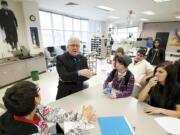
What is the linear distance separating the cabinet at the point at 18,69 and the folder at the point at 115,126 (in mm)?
3955

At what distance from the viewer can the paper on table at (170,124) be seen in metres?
1.11

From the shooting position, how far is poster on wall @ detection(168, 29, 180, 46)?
413 inches

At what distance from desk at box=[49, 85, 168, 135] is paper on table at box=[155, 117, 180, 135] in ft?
0.14

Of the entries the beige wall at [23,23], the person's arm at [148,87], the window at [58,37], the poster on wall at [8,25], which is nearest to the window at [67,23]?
the window at [58,37]

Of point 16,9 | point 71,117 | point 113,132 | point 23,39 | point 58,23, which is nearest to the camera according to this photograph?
point 113,132

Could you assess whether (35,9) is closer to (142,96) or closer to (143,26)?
(142,96)

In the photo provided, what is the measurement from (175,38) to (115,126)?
480 inches

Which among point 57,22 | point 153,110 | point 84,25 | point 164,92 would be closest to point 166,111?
point 153,110

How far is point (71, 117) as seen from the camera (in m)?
1.25

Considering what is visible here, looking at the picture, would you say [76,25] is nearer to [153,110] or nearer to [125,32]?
Answer: [125,32]

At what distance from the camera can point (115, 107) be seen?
4.86 ft

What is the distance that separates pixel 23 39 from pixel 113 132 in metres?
5.15

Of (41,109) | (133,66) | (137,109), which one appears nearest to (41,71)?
(133,66)

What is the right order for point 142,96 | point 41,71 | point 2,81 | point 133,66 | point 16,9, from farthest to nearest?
point 41,71 → point 16,9 → point 2,81 → point 133,66 → point 142,96
